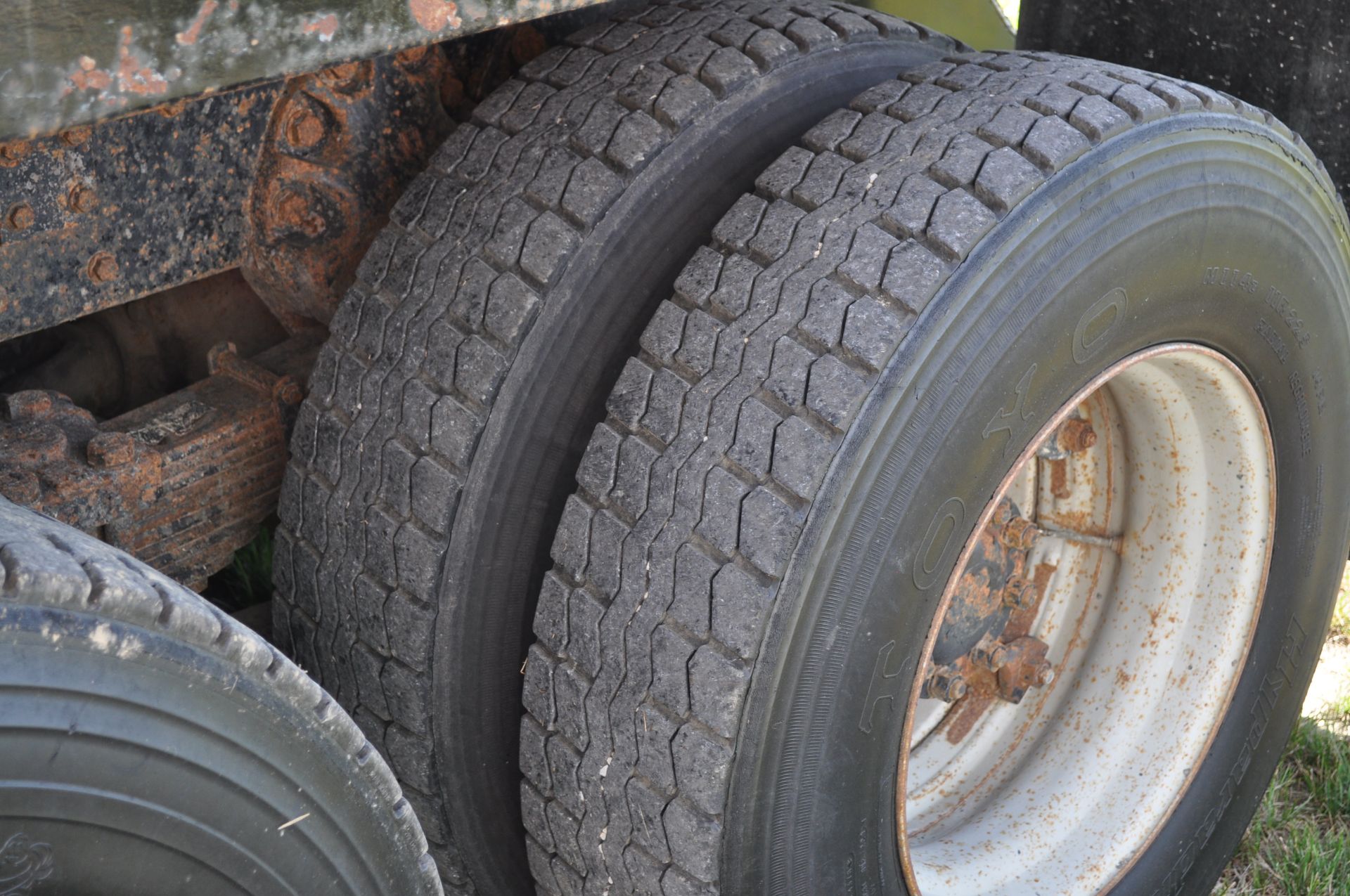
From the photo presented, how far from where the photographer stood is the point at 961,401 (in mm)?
1538

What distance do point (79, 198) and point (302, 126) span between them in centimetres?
32

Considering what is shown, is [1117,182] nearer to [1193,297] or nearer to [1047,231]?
[1047,231]

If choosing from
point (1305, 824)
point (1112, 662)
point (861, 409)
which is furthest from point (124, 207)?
point (1305, 824)

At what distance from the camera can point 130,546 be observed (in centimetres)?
171

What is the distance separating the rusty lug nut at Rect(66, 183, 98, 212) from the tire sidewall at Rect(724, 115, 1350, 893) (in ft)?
2.96

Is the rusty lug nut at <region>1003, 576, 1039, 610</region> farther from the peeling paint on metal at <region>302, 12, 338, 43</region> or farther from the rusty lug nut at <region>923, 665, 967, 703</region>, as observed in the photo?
the peeling paint on metal at <region>302, 12, 338, 43</region>

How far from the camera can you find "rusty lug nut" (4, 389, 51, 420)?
1.66 metres

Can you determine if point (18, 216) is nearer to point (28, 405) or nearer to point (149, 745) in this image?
point (28, 405)

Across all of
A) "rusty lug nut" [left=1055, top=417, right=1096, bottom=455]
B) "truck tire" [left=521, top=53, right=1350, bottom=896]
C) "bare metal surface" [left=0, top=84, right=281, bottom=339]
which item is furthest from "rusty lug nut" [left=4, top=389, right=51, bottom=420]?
"rusty lug nut" [left=1055, top=417, right=1096, bottom=455]

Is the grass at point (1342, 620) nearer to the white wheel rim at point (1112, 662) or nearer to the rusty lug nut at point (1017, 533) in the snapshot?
the white wheel rim at point (1112, 662)

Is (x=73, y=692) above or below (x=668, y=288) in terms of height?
below

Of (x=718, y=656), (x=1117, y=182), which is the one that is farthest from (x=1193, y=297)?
(x=718, y=656)

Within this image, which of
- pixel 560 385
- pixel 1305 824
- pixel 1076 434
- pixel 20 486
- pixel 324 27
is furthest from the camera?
pixel 1305 824

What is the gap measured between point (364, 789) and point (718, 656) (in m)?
0.40
